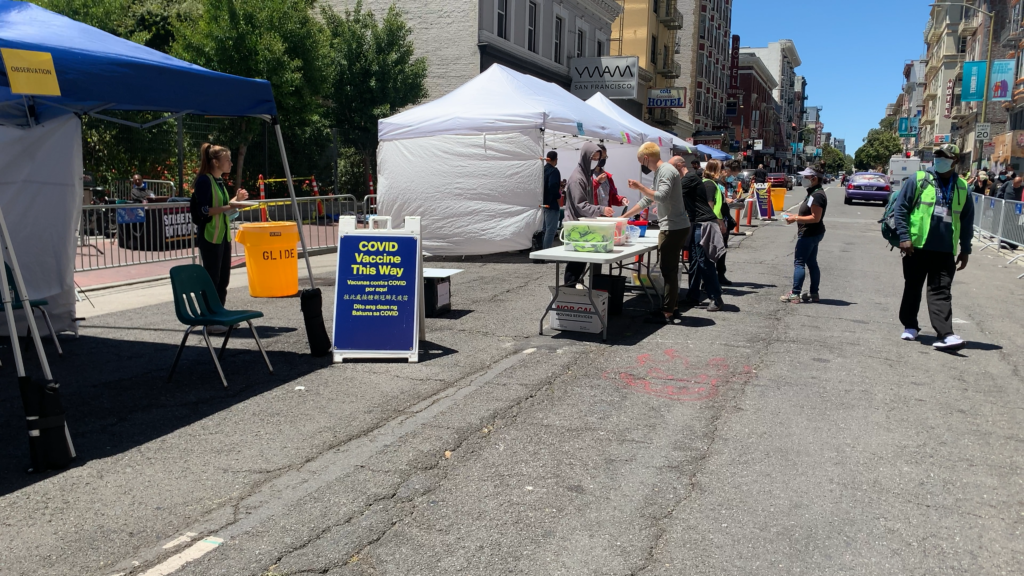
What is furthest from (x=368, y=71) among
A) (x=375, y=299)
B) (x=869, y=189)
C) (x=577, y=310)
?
(x=869, y=189)

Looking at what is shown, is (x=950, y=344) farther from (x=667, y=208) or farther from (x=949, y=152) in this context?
(x=667, y=208)

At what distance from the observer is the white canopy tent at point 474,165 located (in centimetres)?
1410

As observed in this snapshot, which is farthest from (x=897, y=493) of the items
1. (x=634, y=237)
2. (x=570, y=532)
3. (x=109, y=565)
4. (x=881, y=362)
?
(x=634, y=237)

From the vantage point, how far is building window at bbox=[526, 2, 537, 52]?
29.6 m

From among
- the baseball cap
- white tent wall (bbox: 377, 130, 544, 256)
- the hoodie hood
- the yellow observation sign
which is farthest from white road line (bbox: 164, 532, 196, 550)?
white tent wall (bbox: 377, 130, 544, 256)

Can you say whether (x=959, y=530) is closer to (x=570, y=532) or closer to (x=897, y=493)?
(x=897, y=493)

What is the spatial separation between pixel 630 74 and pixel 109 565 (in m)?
31.9

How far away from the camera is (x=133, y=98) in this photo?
5609 mm

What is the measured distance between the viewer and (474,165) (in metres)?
14.2

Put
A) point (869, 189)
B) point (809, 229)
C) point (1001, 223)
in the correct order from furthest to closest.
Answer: point (869, 189)
point (1001, 223)
point (809, 229)

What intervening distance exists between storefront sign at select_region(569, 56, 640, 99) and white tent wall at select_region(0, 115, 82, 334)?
27.4 meters

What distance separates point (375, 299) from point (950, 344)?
5.58 m

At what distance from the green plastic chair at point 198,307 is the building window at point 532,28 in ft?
81.5

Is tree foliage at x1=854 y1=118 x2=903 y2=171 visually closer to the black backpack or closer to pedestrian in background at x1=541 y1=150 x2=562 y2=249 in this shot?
pedestrian in background at x1=541 y1=150 x2=562 y2=249
